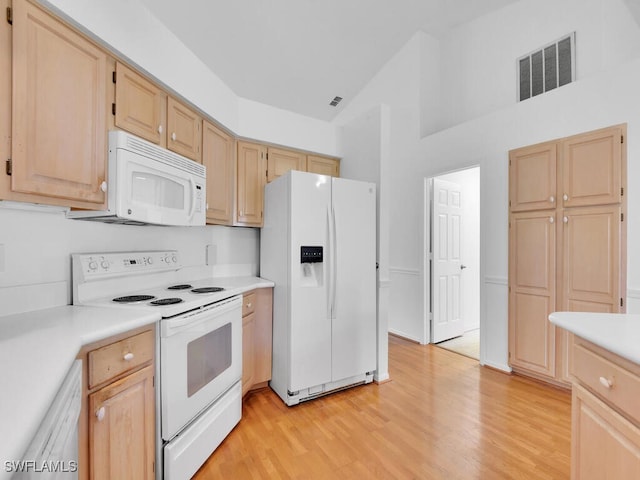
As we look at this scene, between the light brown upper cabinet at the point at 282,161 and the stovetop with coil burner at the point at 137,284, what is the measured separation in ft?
3.75

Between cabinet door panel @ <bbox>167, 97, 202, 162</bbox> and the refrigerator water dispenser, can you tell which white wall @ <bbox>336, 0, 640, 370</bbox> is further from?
cabinet door panel @ <bbox>167, 97, 202, 162</bbox>

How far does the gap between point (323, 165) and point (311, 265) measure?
1.22 metres

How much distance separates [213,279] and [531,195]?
2.94 m

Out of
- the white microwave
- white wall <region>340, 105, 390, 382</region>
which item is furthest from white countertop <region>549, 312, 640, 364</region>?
the white microwave

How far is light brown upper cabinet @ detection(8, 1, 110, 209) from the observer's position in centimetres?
117

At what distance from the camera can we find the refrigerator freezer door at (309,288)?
230 cm

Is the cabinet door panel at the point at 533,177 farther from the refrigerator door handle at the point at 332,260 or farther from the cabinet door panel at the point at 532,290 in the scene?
the refrigerator door handle at the point at 332,260

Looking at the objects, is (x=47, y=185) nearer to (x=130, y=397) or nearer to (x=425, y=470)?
(x=130, y=397)

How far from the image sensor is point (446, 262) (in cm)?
386

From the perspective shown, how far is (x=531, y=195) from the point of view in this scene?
2732mm

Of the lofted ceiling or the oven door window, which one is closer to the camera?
the oven door window

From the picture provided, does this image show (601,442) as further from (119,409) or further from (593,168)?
(593,168)

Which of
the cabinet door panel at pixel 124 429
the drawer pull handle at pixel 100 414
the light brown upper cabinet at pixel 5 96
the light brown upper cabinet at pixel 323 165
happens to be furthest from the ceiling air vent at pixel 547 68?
the drawer pull handle at pixel 100 414

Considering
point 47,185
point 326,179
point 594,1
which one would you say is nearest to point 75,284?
point 47,185
